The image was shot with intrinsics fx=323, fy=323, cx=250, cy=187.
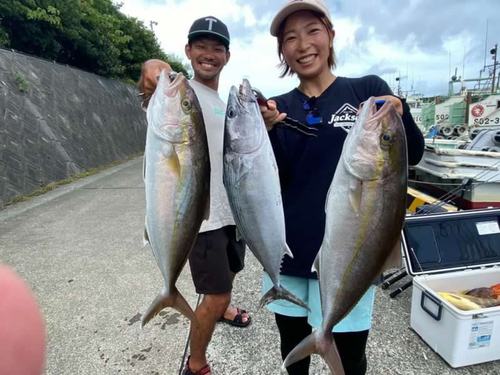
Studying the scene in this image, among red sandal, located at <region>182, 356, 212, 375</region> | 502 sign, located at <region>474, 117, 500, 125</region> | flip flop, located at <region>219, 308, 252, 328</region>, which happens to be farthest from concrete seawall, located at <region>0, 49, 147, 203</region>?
502 sign, located at <region>474, 117, 500, 125</region>

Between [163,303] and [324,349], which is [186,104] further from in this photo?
[324,349]

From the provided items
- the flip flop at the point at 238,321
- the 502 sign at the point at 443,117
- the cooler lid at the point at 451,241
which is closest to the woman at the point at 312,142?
the flip flop at the point at 238,321

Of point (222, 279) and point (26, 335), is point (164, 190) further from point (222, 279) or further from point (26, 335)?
point (222, 279)

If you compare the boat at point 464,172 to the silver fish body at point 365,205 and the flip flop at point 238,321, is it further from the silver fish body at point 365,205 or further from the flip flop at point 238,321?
the silver fish body at point 365,205

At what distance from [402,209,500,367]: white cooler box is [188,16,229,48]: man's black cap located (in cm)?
224

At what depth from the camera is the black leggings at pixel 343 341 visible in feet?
5.38

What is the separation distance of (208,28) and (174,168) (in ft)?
4.06

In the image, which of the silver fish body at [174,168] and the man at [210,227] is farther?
the man at [210,227]

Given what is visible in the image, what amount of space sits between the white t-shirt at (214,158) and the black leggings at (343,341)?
30.0 inches

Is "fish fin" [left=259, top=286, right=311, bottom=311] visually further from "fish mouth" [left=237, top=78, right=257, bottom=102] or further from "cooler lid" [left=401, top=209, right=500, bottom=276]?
"cooler lid" [left=401, top=209, right=500, bottom=276]

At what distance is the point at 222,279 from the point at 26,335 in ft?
A: 5.59

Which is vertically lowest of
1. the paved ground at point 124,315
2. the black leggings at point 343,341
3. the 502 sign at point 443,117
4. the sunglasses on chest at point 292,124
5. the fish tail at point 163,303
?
the paved ground at point 124,315

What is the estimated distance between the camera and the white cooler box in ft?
7.35

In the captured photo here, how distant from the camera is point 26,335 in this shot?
0.57m
